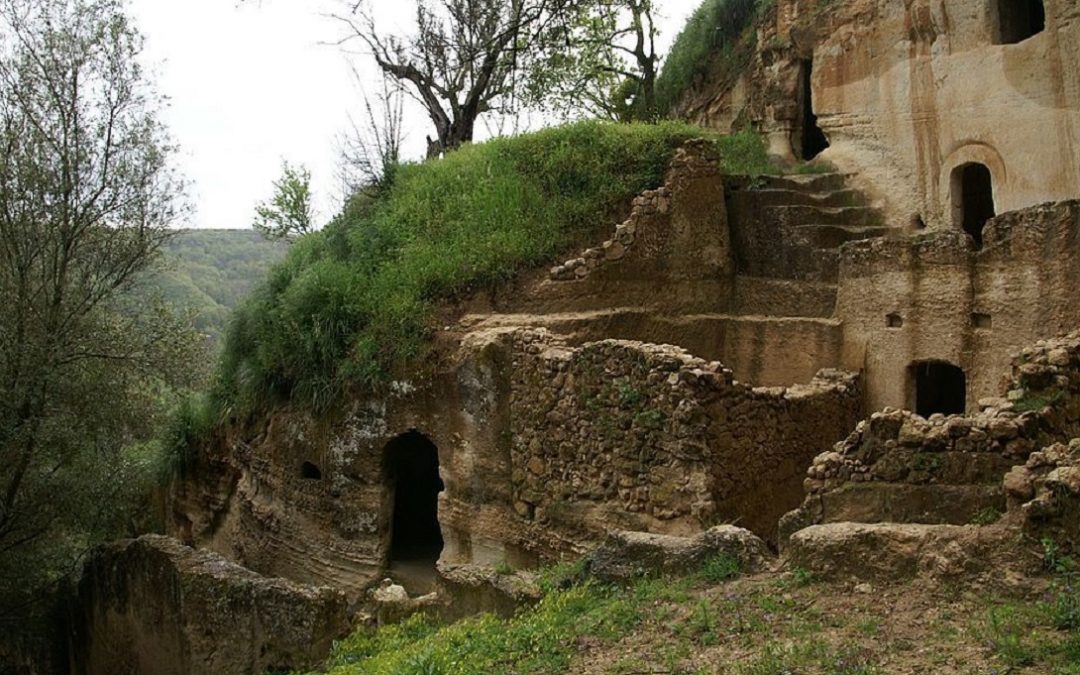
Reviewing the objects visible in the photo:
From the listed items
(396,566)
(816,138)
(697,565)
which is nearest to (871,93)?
(816,138)

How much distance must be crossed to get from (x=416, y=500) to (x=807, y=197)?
6.91 m

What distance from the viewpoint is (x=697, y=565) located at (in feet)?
22.0

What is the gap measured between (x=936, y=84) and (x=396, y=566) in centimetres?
962

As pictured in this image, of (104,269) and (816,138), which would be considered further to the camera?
(816,138)

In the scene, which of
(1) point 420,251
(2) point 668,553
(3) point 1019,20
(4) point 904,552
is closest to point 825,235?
(3) point 1019,20

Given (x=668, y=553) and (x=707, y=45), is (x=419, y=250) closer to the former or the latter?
(x=668, y=553)

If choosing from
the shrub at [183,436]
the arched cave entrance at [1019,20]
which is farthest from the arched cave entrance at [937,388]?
the shrub at [183,436]

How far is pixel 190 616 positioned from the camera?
9.98 meters

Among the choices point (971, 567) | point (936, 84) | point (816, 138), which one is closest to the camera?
point (971, 567)

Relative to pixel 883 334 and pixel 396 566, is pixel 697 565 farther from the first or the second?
pixel 396 566

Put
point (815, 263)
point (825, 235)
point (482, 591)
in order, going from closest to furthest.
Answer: point (482, 591)
point (815, 263)
point (825, 235)

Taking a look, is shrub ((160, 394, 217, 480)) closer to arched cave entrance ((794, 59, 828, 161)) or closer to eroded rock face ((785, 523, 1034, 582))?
arched cave entrance ((794, 59, 828, 161))

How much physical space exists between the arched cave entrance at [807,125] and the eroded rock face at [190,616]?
1166 centimetres

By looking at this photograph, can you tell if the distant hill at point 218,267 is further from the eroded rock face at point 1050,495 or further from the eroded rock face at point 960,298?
the eroded rock face at point 1050,495
